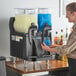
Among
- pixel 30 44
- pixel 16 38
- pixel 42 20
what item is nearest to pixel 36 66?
pixel 30 44

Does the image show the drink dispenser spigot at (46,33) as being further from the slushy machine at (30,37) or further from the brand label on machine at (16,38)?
the brand label on machine at (16,38)

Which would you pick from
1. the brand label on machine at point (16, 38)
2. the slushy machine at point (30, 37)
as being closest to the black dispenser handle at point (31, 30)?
the slushy machine at point (30, 37)

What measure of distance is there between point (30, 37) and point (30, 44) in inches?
3.1

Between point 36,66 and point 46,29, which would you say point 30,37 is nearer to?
point 46,29

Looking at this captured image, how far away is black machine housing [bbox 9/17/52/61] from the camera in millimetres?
2490

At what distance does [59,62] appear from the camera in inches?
112

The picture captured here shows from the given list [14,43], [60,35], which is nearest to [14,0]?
[14,43]

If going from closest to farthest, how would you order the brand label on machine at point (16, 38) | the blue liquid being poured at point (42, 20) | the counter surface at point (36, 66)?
the counter surface at point (36, 66)
the brand label on machine at point (16, 38)
the blue liquid being poured at point (42, 20)

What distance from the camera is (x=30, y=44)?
2.51 meters

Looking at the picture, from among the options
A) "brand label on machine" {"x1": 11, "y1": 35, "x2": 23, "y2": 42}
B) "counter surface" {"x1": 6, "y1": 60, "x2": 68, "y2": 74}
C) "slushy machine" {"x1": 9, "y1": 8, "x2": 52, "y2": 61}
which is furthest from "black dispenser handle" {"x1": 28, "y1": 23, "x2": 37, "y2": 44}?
"counter surface" {"x1": 6, "y1": 60, "x2": 68, "y2": 74}

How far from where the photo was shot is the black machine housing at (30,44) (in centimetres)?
249

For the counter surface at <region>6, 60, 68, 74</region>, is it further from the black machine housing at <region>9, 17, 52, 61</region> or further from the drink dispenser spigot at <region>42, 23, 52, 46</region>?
the drink dispenser spigot at <region>42, 23, 52, 46</region>

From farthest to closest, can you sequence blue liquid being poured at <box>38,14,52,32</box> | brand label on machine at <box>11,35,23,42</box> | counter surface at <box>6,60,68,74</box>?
blue liquid being poured at <box>38,14,52,32</box> < brand label on machine at <box>11,35,23,42</box> < counter surface at <box>6,60,68,74</box>

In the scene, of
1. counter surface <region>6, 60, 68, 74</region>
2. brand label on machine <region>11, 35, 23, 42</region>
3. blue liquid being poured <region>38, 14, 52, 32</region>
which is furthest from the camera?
blue liquid being poured <region>38, 14, 52, 32</region>
